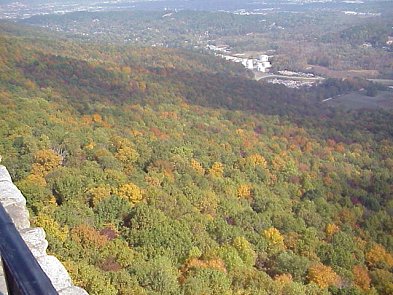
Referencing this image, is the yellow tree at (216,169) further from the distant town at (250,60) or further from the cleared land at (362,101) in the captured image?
the distant town at (250,60)

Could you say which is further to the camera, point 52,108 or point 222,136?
point 222,136

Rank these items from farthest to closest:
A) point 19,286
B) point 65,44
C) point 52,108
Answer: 1. point 65,44
2. point 52,108
3. point 19,286

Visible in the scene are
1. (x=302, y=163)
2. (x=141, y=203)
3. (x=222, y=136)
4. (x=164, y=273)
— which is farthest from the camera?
(x=222, y=136)

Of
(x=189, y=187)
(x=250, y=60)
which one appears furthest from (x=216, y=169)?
(x=250, y=60)

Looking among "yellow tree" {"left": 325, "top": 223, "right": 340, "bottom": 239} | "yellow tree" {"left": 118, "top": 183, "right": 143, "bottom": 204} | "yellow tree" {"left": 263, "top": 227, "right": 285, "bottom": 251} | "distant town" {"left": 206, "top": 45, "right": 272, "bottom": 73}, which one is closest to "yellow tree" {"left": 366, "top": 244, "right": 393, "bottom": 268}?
"yellow tree" {"left": 325, "top": 223, "right": 340, "bottom": 239}

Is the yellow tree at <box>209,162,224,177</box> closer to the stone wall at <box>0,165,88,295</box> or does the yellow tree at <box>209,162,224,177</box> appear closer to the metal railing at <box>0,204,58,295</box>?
the stone wall at <box>0,165,88,295</box>

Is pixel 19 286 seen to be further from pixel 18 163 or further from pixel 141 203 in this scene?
pixel 18 163

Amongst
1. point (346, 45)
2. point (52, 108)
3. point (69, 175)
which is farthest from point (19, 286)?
point (346, 45)
